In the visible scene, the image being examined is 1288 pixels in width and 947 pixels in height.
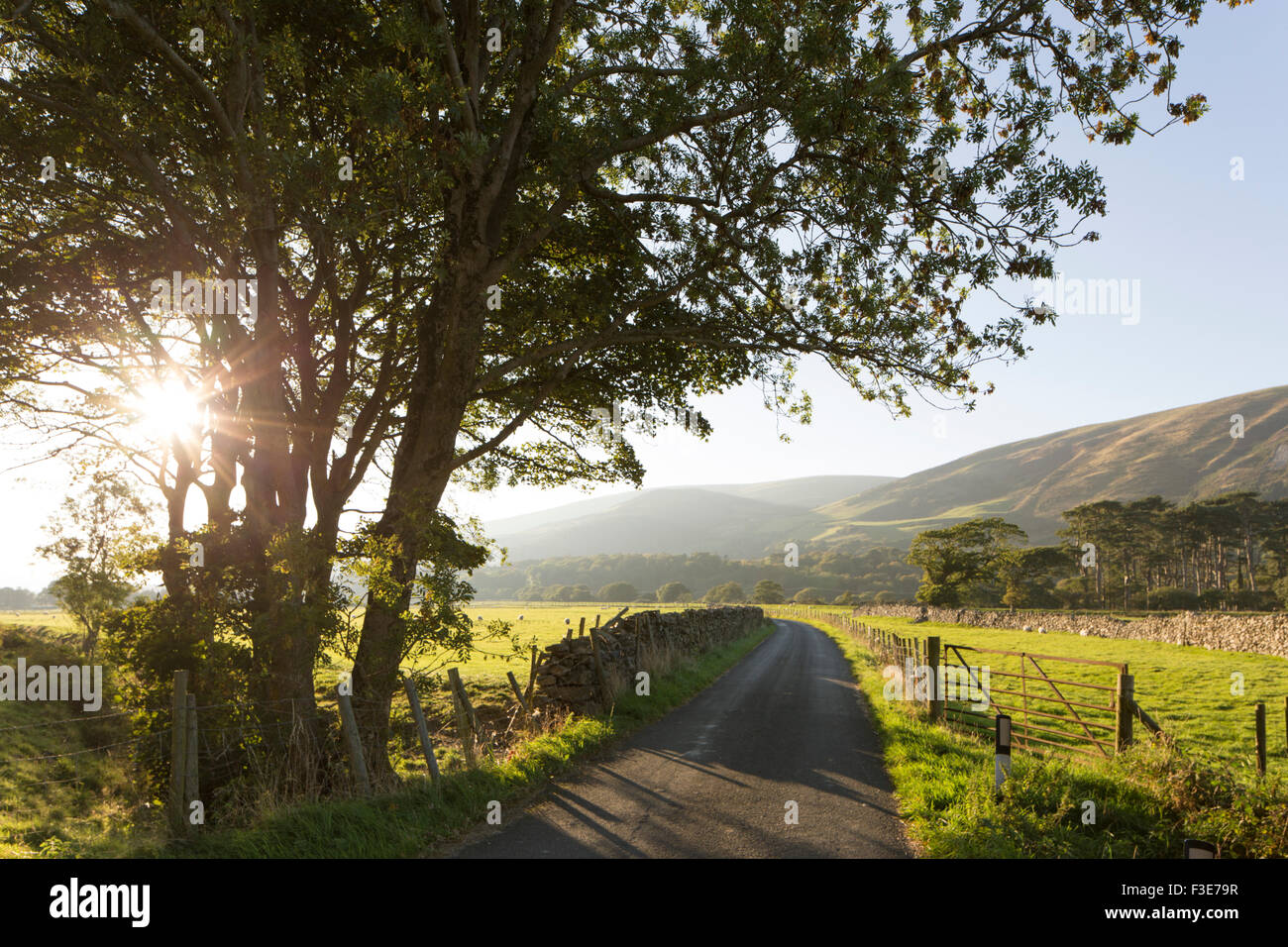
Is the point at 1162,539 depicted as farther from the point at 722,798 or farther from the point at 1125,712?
the point at 722,798

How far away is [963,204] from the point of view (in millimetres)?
9859

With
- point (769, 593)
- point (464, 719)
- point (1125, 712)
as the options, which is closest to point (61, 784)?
point (464, 719)

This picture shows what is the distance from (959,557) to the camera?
93.0 meters

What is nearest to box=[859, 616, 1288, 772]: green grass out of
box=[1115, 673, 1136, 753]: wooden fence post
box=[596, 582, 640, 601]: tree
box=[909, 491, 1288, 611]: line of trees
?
box=[1115, 673, 1136, 753]: wooden fence post

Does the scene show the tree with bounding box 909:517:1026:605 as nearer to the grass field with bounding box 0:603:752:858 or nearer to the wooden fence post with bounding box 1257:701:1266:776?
the grass field with bounding box 0:603:752:858

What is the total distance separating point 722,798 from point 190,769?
239 inches

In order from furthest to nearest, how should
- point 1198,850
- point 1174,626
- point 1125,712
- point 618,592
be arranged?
point 618,592, point 1174,626, point 1125,712, point 1198,850

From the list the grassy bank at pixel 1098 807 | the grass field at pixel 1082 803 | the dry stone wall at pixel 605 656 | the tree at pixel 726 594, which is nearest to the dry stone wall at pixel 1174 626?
the dry stone wall at pixel 605 656

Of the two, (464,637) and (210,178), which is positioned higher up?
(210,178)

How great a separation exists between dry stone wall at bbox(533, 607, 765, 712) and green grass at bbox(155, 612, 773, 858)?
2.83 m

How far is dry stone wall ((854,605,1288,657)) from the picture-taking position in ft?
111

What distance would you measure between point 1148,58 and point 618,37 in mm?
8285
